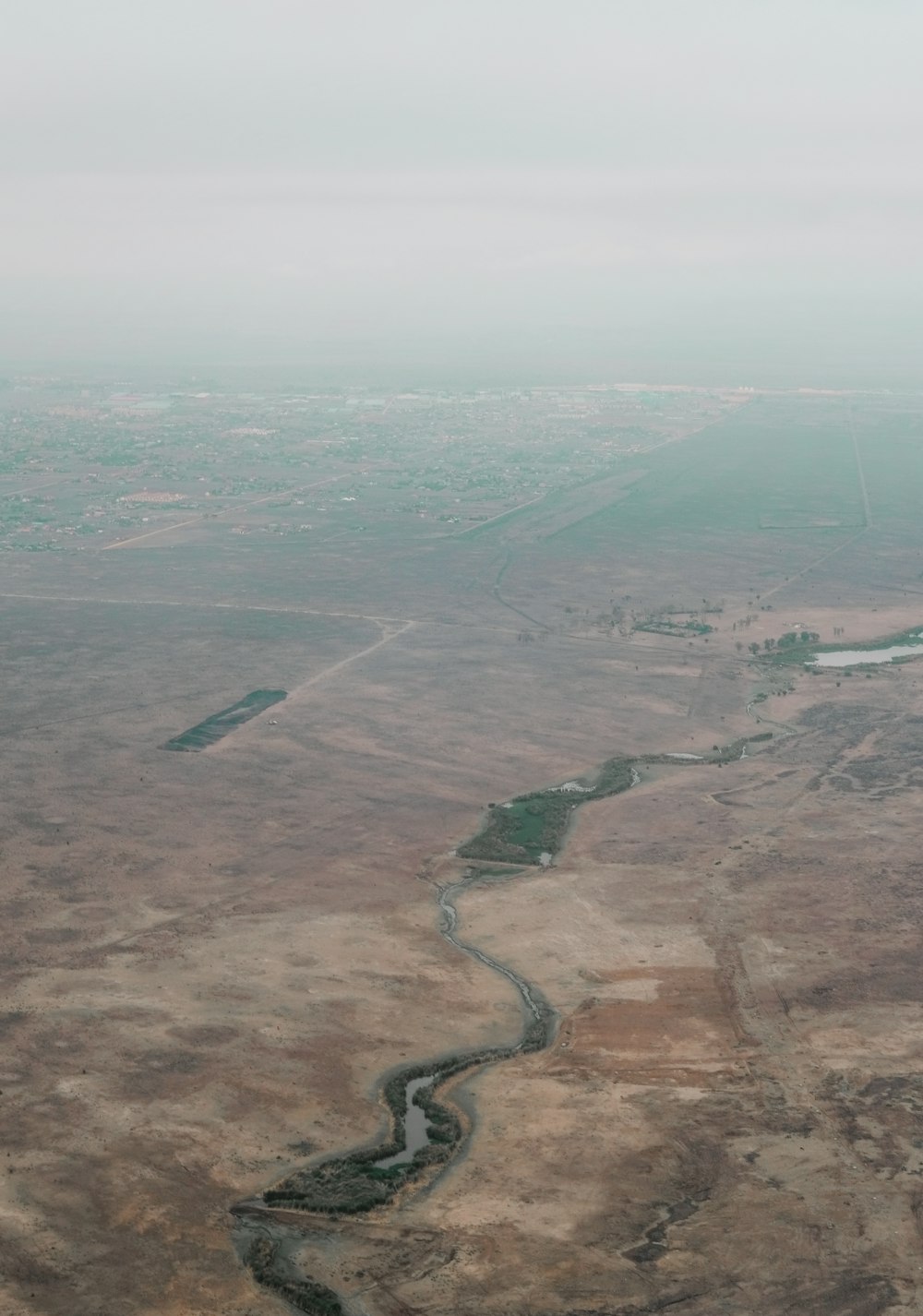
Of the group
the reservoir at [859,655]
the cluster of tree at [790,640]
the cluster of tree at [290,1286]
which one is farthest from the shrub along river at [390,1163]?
the cluster of tree at [790,640]

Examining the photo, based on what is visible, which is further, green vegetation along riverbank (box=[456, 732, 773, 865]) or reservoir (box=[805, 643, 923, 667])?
reservoir (box=[805, 643, 923, 667])

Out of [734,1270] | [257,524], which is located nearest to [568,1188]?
[734,1270]

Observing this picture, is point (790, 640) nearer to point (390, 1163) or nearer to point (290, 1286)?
point (390, 1163)

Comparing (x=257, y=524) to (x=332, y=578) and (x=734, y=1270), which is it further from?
(x=734, y=1270)

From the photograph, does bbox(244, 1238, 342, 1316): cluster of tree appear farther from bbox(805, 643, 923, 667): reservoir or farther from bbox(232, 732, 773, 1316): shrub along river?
bbox(805, 643, 923, 667): reservoir

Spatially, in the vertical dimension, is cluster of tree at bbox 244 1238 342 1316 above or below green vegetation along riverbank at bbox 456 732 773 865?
below

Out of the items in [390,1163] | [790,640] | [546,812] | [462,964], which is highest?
[790,640]

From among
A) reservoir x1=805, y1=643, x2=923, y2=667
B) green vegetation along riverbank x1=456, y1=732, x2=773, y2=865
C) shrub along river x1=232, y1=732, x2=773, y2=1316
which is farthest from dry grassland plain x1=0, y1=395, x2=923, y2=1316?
reservoir x1=805, y1=643, x2=923, y2=667

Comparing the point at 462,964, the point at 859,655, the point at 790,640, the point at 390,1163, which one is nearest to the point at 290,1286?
the point at 390,1163
